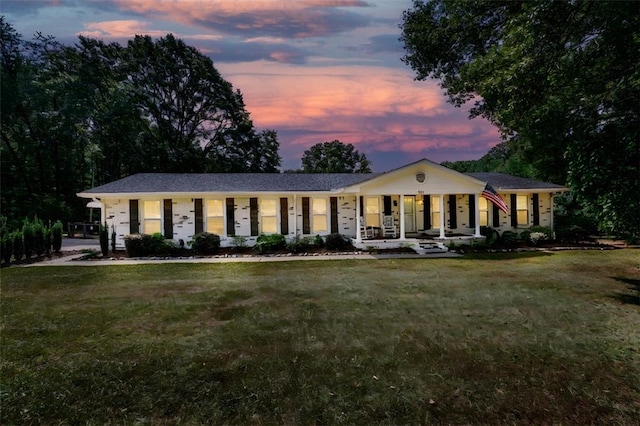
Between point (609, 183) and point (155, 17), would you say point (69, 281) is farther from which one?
point (609, 183)

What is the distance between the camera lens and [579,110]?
371 inches

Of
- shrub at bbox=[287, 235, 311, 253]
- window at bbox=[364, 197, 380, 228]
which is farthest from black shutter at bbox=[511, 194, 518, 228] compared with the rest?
shrub at bbox=[287, 235, 311, 253]

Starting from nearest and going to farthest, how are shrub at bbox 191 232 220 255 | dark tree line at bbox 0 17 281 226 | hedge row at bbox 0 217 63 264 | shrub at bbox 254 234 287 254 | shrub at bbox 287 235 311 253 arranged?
1. hedge row at bbox 0 217 63 264
2. shrub at bbox 191 232 220 255
3. shrub at bbox 287 235 311 253
4. shrub at bbox 254 234 287 254
5. dark tree line at bbox 0 17 281 226

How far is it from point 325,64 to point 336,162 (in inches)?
1433

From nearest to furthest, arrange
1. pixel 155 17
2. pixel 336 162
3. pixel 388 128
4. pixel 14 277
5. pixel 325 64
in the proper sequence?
pixel 155 17 → pixel 14 277 → pixel 325 64 → pixel 388 128 → pixel 336 162

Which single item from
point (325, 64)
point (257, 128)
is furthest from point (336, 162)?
point (325, 64)

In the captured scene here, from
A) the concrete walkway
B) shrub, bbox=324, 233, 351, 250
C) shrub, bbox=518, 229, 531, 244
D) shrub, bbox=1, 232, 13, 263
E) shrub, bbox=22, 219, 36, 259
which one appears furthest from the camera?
shrub, bbox=518, 229, 531, 244

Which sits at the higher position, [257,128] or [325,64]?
[257,128]

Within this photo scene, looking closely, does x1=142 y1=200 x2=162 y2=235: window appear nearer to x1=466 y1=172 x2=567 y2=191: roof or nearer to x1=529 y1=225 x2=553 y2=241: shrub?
x1=466 y1=172 x2=567 y2=191: roof

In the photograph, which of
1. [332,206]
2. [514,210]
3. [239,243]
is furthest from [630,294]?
[239,243]

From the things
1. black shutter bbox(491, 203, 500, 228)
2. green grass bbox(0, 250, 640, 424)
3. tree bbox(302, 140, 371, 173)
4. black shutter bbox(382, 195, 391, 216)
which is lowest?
green grass bbox(0, 250, 640, 424)

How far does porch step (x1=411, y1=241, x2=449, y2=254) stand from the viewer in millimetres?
15262

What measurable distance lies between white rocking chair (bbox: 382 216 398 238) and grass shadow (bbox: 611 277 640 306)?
30.1ft

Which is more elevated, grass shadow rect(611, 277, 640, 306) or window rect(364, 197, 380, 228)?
window rect(364, 197, 380, 228)
